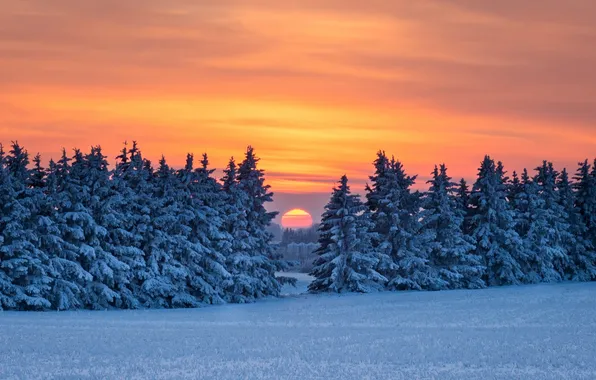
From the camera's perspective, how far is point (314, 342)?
30188 millimetres

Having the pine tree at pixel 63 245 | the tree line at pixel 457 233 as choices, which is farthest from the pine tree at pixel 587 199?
the pine tree at pixel 63 245

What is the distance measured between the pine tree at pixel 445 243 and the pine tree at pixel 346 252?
5.28 m

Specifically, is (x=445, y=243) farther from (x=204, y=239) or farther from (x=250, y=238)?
(x=204, y=239)

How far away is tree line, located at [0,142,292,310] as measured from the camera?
148ft

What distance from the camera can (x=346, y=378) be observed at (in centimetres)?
2184

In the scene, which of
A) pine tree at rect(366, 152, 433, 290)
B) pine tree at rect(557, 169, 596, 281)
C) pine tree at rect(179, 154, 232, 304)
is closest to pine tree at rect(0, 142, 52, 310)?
pine tree at rect(179, 154, 232, 304)

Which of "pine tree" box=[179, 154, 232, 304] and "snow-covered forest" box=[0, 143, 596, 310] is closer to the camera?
"snow-covered forest" box=[0, 143, 596, 310]

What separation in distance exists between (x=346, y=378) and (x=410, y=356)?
4.90 meters

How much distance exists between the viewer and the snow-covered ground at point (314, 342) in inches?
900

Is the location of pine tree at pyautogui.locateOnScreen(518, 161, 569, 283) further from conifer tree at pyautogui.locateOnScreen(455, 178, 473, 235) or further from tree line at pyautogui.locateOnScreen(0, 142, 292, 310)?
tree line at pyautogui.locateOnScreen(0, 142, 292, 310)

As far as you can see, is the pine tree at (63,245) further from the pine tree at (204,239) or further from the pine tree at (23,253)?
the pine tree at (204,239)

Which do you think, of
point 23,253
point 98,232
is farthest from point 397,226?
point 23,253

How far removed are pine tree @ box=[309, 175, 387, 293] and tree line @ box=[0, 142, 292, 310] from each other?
3974 millimetres

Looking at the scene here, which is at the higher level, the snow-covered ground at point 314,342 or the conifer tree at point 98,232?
the conifer tree at point 98,232
